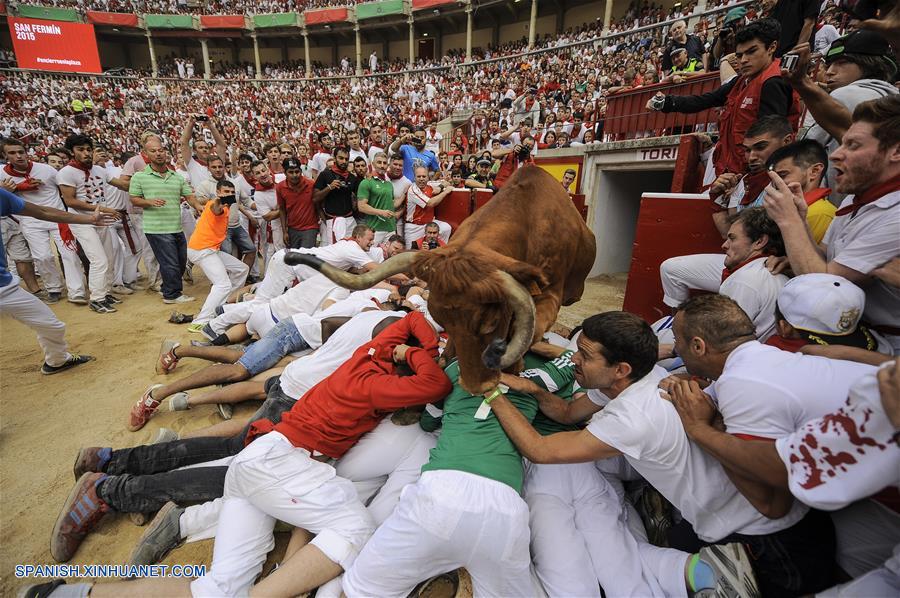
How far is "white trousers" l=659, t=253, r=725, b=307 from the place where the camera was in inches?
136

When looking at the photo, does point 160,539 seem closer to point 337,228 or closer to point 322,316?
point 322,316

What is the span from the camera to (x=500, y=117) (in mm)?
19906

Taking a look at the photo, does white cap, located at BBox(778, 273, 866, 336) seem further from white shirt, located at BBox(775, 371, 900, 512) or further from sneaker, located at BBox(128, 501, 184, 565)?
sneaker, located at BBox(128, 501, 184, 565)

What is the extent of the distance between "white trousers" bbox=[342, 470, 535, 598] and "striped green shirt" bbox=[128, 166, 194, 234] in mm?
6746

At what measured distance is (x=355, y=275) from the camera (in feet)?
7.18

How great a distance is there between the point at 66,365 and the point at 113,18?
55540mm

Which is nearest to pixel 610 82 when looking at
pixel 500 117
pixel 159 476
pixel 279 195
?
pixel 500 117

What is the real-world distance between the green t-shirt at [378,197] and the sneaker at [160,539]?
5514 millimetres

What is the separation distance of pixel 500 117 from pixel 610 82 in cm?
518

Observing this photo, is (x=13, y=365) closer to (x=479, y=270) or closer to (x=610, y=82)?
(x=479, y=270)

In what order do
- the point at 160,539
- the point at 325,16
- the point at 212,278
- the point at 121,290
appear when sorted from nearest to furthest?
the point at 160,539 < the point at 212,278 < the point at 121,290 < the point at 325,16

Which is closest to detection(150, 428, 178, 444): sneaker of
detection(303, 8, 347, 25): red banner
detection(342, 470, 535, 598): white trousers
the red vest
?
detection(342, 470, 535, 598): white trousers

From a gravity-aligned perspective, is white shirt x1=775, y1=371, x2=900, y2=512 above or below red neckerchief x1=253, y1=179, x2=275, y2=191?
below

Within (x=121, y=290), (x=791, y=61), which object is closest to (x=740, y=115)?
(x=791, y=61)
